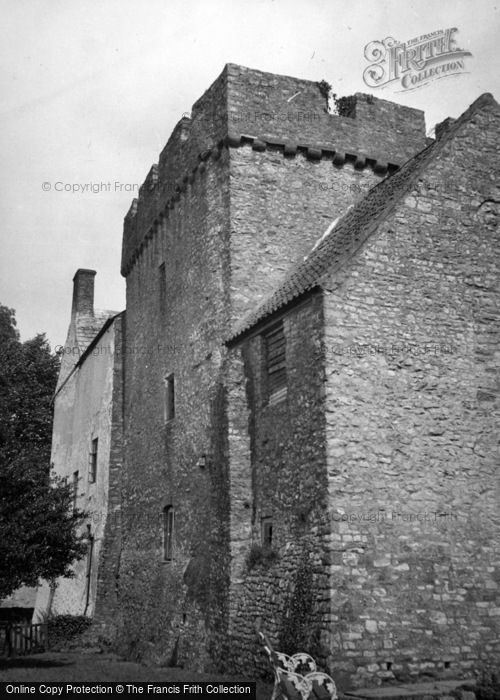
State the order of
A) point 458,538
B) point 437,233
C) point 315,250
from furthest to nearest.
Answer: point 315,250
point 437,233
point 458,538

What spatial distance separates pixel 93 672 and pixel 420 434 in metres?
7.66

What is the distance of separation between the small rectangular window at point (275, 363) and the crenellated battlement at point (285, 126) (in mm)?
4872

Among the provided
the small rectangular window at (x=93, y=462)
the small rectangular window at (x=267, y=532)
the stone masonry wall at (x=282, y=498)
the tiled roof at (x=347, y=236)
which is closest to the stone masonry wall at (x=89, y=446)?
the small rectangular window at (x=93, y=462)

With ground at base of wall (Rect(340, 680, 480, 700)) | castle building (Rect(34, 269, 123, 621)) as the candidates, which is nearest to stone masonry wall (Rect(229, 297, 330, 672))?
ground at base of wall (Rect(340, 680, 480, 700))

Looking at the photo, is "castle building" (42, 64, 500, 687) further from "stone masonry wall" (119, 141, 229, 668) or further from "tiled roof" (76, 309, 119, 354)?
"tiled roof" (76, 309, 119, 354)

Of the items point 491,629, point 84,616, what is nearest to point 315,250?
point 491,629

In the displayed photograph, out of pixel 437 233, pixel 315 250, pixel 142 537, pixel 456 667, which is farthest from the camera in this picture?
pixel 142 537

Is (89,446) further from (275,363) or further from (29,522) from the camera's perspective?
(275,363)

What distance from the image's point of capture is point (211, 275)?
16.0m

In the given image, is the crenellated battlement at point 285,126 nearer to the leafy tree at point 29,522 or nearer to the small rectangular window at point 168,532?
the leafy tree at point 29,522

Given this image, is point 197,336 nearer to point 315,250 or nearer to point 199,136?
point 315,250

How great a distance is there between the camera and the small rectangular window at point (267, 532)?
13.0m

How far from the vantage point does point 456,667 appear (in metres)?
10.9

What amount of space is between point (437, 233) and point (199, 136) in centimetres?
660
